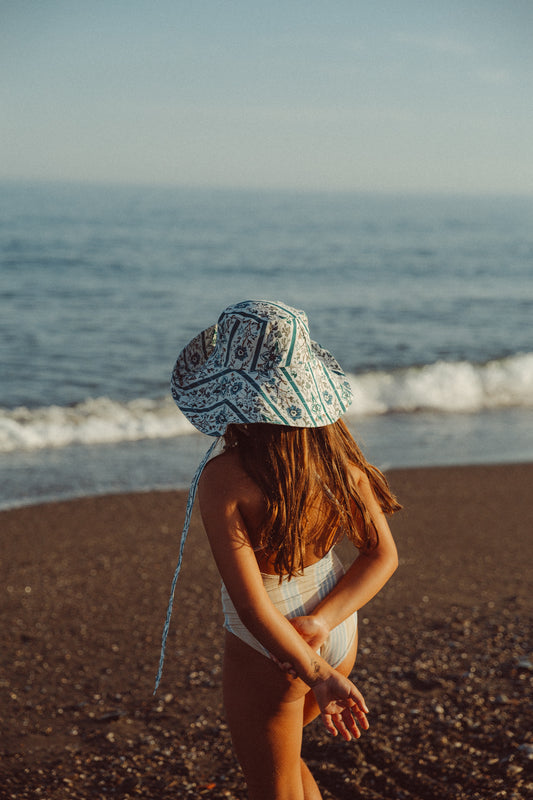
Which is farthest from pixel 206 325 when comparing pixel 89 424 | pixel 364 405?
pixel 89 424

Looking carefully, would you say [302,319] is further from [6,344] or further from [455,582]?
[6,344]

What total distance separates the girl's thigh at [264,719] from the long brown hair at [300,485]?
0.93 feet

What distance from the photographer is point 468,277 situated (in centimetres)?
2553

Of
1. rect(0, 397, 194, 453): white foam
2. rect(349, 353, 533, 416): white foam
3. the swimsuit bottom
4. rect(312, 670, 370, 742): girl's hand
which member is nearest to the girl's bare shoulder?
the swimsuit bottom

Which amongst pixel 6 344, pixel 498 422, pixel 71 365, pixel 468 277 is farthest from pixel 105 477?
pixel 468 277

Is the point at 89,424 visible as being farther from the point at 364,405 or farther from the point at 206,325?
the point at 206,325

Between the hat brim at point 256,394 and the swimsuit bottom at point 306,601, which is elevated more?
the hat brim at point 256,394

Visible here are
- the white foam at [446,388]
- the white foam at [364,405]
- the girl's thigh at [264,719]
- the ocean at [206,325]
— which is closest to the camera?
the girl's thigh at [264,719]

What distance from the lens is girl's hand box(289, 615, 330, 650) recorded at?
2119mm

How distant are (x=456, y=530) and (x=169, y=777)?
157 inches

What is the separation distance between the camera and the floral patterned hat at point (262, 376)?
1.98m

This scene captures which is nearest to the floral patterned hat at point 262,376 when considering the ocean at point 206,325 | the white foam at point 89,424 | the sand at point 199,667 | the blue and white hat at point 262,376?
the blue and white hat at point 262,376

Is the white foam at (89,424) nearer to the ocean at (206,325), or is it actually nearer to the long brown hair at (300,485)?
the ocean at (206,325)

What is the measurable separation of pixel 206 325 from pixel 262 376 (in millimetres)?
14803
